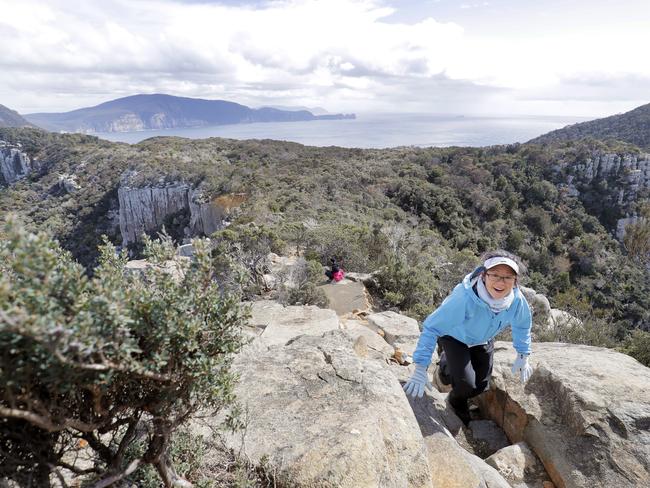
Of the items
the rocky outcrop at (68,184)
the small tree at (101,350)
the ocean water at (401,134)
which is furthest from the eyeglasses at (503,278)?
the ocean water at (401,134)

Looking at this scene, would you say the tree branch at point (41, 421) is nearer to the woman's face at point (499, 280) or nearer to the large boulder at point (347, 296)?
the woman's face at point (499, 280)

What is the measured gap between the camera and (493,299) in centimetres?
313

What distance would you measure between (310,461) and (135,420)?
3.26 feet

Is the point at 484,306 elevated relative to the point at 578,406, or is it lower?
elevated

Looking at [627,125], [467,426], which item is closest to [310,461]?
[467,426]

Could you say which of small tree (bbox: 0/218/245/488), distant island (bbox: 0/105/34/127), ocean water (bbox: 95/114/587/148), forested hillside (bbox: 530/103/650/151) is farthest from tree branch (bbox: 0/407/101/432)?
distant island (bbox: 0/105/34/127)

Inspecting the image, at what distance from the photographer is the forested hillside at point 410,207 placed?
41.2 feet

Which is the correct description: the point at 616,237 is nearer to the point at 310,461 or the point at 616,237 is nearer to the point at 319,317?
the point at 319,317

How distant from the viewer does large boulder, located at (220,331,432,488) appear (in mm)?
2121

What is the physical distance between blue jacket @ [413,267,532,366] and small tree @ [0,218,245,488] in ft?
6.70

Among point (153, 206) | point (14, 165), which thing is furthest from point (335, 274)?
point (14, 165)

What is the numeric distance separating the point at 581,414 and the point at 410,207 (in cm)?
2316

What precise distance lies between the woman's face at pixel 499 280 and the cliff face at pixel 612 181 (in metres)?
31.6

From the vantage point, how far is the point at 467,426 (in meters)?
3.73
